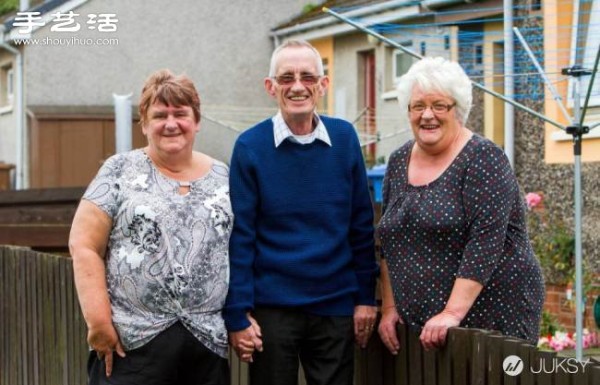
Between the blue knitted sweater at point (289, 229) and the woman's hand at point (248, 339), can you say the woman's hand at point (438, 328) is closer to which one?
the blue knitted sweater at point (289, 229)

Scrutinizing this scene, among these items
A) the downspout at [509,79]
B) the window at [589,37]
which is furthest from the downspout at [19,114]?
the window at [589,37]

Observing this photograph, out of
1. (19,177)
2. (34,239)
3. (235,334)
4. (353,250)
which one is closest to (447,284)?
(353,250)

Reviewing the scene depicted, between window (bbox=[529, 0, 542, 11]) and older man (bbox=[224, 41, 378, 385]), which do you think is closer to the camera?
older man (bbox=[224, 41, 378, 385])

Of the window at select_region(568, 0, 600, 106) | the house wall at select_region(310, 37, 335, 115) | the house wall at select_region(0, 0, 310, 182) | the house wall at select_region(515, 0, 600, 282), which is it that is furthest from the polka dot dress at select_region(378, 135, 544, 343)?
the house wall at select_region(0, 0, 310, 182)

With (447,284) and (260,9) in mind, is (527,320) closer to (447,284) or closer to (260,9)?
(447,284)

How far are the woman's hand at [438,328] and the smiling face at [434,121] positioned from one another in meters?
0.56

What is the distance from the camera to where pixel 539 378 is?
394 cm

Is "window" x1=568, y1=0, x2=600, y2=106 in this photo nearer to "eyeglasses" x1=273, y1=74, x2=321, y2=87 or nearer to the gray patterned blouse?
"eyeglasses" x1=273, y1=74, x2=321, y2=87

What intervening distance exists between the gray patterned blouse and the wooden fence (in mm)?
655

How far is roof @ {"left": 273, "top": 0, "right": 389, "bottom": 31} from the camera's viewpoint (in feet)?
64.0

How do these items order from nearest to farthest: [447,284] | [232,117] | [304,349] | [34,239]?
[447,284] → [304,349] → [34,239] → [232,117]

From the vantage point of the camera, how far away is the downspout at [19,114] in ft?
80.5

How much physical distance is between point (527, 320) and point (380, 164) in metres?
14.3

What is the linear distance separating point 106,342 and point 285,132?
3.09 feet
